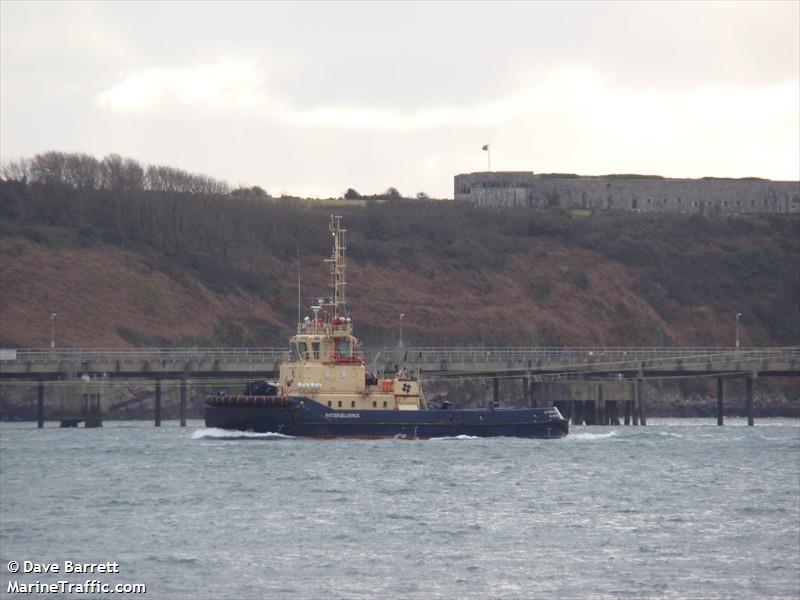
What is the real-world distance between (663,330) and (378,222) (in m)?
33.3

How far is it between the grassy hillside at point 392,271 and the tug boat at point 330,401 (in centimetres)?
4103

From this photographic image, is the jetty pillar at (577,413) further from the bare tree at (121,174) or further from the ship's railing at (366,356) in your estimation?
the bare tree at (121,174)

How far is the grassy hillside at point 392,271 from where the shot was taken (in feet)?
423

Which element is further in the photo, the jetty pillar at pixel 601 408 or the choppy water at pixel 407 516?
the jetty pillar at pixel 601 408

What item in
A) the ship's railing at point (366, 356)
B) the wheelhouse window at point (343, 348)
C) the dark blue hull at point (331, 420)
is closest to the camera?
the dark blue hull at point (331, 420)

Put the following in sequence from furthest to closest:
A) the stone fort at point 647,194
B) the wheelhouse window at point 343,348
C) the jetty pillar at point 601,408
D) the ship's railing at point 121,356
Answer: the stone fort at point 647,194 → the jetty pillar at point 601,408 → the ship's railing at point 121,356 → the wheelhouse window at point 343,348

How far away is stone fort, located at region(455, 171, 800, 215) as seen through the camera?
187 m

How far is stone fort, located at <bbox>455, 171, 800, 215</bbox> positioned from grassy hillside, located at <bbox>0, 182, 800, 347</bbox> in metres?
14.1

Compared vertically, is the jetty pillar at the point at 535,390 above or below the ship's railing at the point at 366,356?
below

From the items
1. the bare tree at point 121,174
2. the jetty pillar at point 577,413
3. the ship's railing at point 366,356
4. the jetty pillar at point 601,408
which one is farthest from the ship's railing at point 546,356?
the bare tree at point 121,174

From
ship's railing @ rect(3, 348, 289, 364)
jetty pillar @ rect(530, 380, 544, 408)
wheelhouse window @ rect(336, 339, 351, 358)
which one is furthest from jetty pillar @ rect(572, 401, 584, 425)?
wheelhouse window @ rect(336, 339, 351, 358)

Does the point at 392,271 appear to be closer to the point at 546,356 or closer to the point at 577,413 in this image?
the point at 546,356

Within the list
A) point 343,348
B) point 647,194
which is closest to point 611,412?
point 343,348

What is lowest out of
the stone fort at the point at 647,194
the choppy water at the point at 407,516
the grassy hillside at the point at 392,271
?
the choppy water at the point at 407,516
